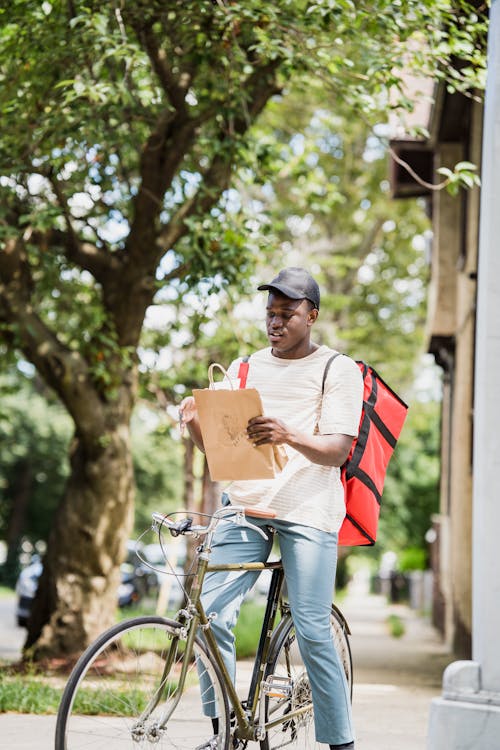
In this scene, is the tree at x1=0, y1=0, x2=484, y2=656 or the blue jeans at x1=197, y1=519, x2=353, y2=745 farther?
the tree at x1=0, y1=0, x2=484, y2=656

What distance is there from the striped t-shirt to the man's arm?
6cm

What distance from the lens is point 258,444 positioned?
3.94 m

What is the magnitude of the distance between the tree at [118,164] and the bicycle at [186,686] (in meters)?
4.52

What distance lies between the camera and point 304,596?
14.0 feet

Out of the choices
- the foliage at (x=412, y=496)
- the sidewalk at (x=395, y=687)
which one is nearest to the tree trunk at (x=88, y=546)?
the sidewalk at (x=395, y=687)

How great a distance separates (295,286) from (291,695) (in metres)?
1.68

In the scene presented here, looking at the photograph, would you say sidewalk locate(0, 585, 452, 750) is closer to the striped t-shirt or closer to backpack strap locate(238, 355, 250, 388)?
the striped t-shirt

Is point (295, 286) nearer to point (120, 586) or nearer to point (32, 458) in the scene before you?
point (120, 586)

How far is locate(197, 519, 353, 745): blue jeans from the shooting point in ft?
13.8

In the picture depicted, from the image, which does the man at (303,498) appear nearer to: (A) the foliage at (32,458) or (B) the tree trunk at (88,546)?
(B) the tree trunk at (88,546)

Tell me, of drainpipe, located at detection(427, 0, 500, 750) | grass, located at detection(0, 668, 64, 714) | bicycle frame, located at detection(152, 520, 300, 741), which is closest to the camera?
bicycle frame, located at detection(152, 520, 300, 741)

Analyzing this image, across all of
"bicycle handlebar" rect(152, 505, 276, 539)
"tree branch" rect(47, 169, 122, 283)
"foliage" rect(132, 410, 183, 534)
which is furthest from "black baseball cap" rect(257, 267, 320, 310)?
"foliage" rect(132, 410, 183, 534)

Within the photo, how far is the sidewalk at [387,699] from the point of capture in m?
5.78

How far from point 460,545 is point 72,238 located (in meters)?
5.75
